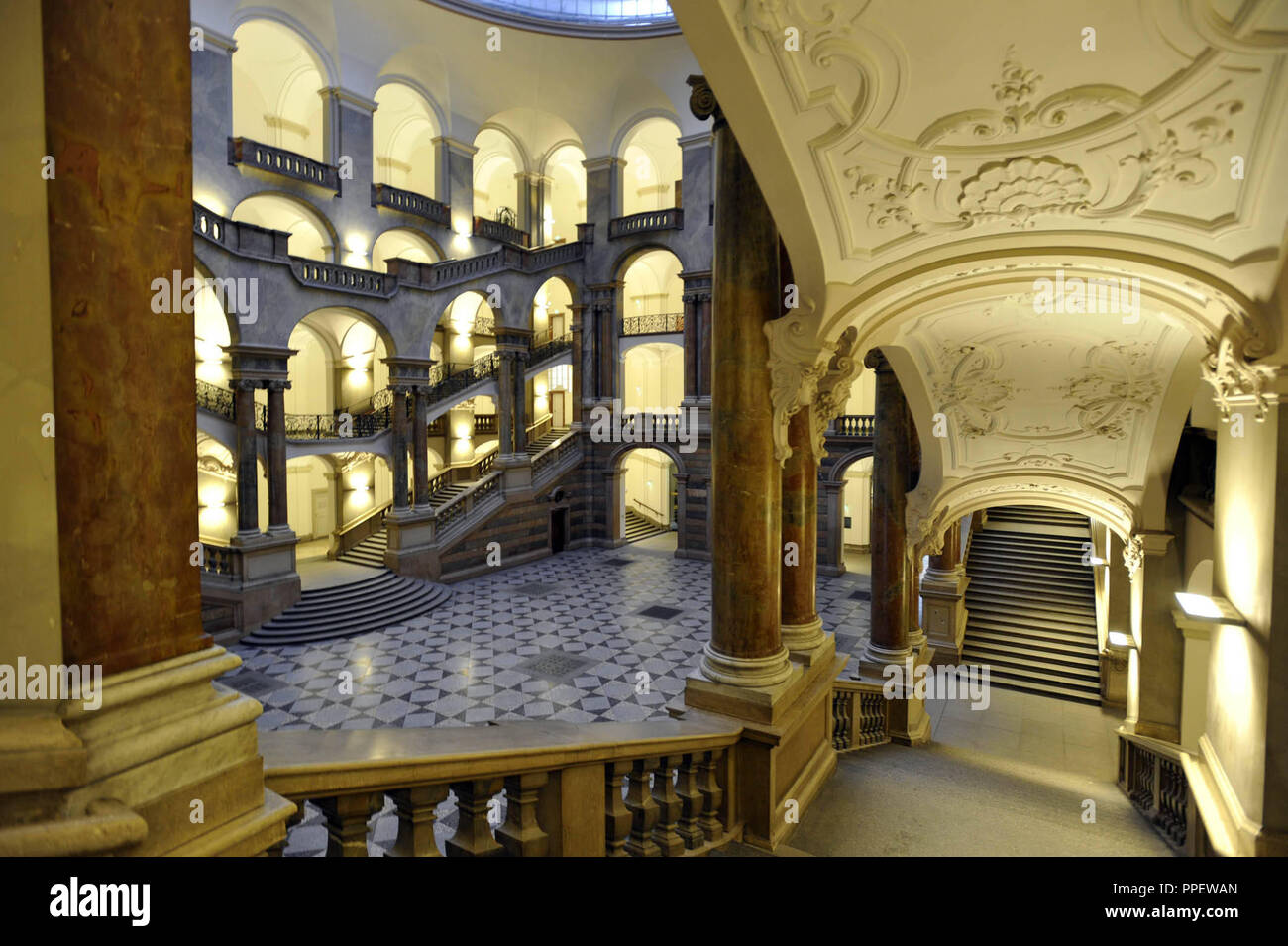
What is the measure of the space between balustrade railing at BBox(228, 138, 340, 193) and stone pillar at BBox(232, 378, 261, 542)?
6.30 m

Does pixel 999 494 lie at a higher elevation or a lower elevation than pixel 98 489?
lower

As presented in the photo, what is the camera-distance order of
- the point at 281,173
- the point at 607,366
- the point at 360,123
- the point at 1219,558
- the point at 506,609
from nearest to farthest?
1. the point at 1219,558
2. the point at 506,609
3. the point at 281,173
4. the point at 360,123
5. the point at 607,366

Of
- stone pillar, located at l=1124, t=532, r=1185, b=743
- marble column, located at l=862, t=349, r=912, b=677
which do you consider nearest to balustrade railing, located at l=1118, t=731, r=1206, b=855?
stone pillar, located at l=1124, t=532, r=1185, b=743

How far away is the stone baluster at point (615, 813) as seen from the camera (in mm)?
3170

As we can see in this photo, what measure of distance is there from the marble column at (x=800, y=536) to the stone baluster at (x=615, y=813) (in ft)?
8.53

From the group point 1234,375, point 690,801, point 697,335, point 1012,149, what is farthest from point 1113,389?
point 697,335

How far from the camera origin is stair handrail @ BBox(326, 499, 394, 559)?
57.0 feet

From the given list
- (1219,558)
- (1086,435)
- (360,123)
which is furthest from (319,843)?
(360,123)

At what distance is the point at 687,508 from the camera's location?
66.5 ft

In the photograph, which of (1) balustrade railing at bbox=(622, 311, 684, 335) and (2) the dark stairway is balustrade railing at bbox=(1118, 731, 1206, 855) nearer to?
(1) balustrade railing at bbox=(622, 311, 684, 335)

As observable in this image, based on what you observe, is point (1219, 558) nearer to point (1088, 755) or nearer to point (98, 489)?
point (98, 489)
